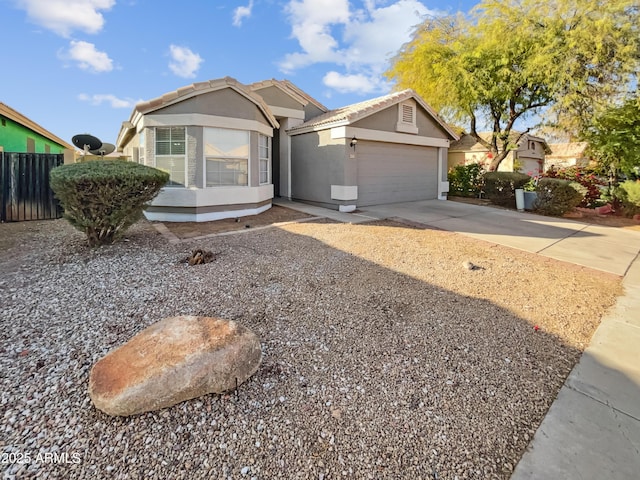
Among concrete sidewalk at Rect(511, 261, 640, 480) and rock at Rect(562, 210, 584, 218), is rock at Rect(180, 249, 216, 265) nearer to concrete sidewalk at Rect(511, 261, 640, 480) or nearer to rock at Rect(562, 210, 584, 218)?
concrete sidewalk at Rect(511, 261, 640, 480)

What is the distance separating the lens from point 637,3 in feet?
42.9

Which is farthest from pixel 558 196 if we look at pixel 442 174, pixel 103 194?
pixel 103 194

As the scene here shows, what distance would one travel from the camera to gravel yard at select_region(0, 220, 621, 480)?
2.15 m

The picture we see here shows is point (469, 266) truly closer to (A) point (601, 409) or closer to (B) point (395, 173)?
(A) point (601, 409)

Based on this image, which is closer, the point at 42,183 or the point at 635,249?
the point at 635,249

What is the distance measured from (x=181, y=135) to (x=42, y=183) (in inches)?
179

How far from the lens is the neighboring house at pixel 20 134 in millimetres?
12459

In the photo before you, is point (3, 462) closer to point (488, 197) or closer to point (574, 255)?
point (574, 255)

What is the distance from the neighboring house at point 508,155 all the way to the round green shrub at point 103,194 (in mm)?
20082

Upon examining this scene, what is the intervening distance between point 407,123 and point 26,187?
40.7 ft

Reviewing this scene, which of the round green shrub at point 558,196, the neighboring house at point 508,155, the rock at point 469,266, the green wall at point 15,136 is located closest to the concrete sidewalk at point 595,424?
the rock at point 469,266

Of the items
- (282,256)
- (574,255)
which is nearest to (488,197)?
(574,255)

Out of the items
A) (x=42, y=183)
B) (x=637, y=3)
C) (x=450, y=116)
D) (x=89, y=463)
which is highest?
(x=637, y=3)

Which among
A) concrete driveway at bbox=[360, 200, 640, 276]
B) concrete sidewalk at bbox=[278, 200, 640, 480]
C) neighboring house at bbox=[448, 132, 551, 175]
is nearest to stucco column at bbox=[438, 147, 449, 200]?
concrete driveway at bbox=[360, 200, 640, 276]
